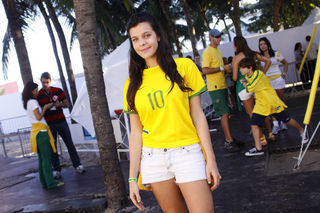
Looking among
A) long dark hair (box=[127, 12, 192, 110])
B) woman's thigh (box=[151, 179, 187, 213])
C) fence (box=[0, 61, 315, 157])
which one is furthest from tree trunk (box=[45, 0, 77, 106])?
woman's thigh (box=[151, 179, 187, 213])

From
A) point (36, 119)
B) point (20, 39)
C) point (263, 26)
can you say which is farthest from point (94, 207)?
point (263, 26)

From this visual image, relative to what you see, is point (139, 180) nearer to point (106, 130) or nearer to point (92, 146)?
point (106, 130)

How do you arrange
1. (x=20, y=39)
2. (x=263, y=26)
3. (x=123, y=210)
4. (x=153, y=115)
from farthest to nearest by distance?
1. (x=263, y=26)
2. (x=20, y=39)
3. (x=123, y=210)
4. (x=153, y=115)

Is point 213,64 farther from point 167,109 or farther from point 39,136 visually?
point 167,109

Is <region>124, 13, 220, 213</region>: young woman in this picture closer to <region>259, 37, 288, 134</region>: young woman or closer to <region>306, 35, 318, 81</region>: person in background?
<region>259, 37, 288, 134</region>: young woman

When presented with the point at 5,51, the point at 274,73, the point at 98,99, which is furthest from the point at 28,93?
the point at 5,51

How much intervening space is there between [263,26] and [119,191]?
38.6 meters

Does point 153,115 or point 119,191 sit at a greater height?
point 153,115

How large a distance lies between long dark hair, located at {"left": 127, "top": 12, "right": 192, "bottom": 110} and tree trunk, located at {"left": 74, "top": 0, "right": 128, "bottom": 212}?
2.07m

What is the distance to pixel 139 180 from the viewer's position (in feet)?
8.02

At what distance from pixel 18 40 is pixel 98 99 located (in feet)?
16.2

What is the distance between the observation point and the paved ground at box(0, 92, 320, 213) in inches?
147

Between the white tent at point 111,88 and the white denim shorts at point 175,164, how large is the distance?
215 inches

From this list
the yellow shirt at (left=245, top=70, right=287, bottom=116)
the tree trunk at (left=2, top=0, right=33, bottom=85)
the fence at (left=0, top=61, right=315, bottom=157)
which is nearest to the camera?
the yellow shirt at (left=245, top=70, right=287, bottom=116)
